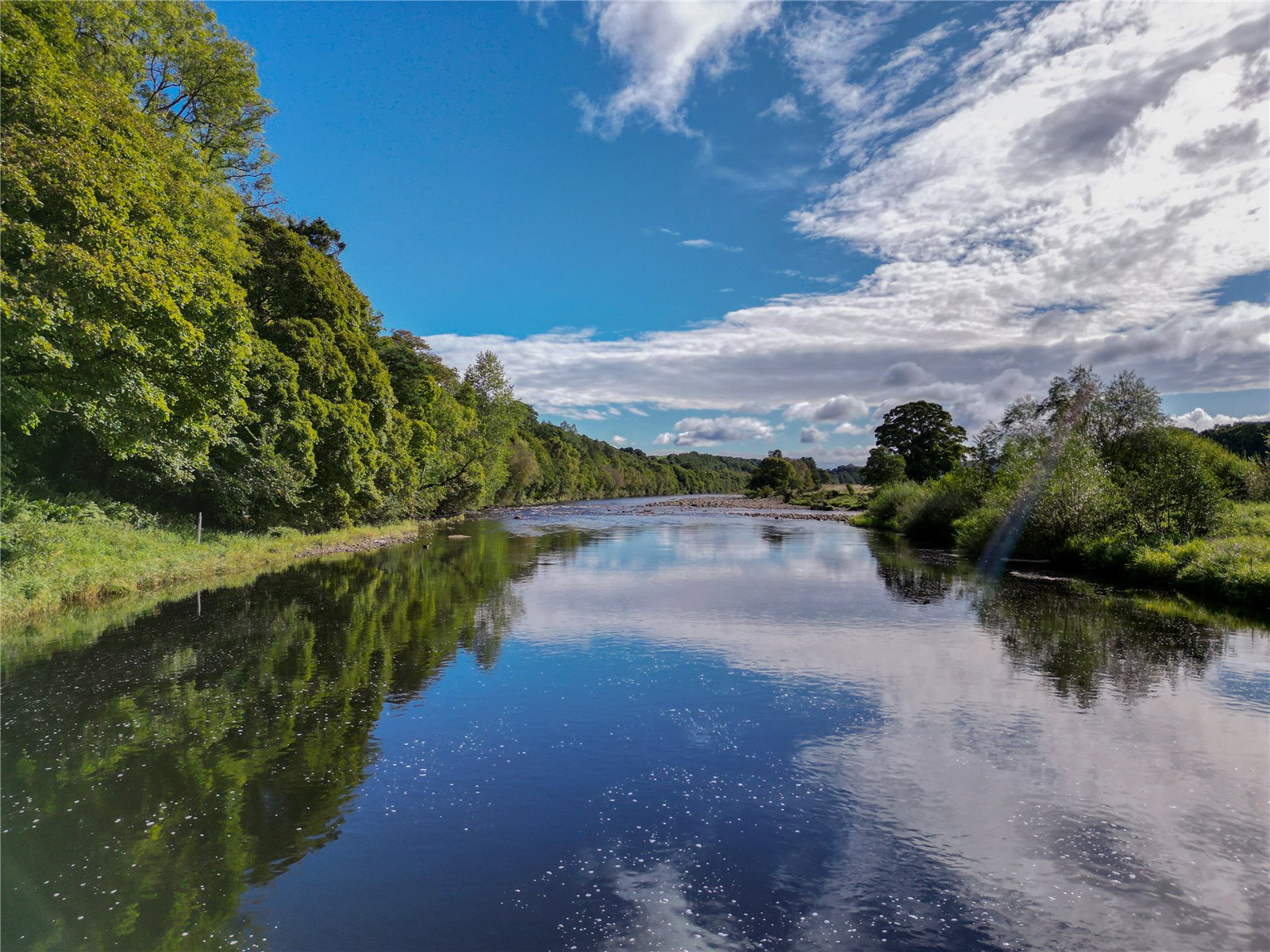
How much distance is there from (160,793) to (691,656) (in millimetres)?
9940

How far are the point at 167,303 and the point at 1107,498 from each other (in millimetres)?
35418

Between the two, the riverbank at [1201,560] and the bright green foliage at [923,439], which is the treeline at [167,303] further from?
the bright green foliage at [923,439]

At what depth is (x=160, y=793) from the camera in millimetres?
8086

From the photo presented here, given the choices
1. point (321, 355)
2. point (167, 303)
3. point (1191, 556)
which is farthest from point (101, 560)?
point (1191, 556)

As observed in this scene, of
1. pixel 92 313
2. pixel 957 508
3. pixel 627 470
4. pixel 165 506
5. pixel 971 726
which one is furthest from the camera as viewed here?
pixel 627 470

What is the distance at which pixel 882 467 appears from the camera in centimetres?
8550

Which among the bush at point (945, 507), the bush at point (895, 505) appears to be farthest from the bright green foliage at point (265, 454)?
the bush at point (895, 505)

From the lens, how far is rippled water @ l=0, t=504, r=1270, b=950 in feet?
20.0

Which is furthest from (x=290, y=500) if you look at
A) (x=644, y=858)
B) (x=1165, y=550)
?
(x=1165, y=550)

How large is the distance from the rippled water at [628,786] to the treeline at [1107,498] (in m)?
7.79

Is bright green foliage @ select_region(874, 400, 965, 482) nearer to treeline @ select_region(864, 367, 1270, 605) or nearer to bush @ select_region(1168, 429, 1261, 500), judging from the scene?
treeline @ select_region(864, 367, 1270, 605)

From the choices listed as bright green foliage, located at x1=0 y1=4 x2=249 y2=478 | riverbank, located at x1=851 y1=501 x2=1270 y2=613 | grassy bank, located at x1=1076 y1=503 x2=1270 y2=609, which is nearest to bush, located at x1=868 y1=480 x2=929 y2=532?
riverbank, located at x1=851 y1=501 x2=1270 y2=613

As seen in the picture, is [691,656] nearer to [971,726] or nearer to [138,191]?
[971,726]

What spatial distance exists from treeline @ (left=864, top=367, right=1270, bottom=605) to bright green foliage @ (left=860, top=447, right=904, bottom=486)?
28.1 metres
